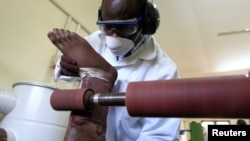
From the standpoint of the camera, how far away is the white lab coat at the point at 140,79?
579 millimetres

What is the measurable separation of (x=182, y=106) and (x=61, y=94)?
0.67 feet

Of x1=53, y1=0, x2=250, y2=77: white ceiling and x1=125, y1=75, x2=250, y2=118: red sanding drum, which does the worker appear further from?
x1=53, y1=0, x2=250, y2=77: white ceiling

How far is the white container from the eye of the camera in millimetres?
969

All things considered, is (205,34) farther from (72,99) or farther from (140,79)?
(72,99)

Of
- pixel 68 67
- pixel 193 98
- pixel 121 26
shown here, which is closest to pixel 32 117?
pixel 68 67

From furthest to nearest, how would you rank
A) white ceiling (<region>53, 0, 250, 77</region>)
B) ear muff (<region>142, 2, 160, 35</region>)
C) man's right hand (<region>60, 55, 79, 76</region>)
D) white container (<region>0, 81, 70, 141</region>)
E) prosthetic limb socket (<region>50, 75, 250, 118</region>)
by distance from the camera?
1. white ceiling (<region>53, 0, 250, 77</region>)
2. white container (<region>0, 81, 70, 141</region>)
3. ear muff (<region>142, 2, 160, 35</region>)
4. man's right hand (<region>60, 55, 79, 76</region>)
5. prosthetic limb socket (<region>50, 75, 250, 118</region>)

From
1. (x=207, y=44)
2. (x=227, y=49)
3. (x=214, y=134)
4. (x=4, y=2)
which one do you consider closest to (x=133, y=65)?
(x=214, y=134)

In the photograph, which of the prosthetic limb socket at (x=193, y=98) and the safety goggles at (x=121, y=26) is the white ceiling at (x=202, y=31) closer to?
the safety goggles at (x=121, y=26)

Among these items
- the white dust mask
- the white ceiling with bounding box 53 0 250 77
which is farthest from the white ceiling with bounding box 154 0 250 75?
the white dust mask

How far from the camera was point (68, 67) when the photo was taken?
567 millimetres

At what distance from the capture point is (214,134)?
123cm

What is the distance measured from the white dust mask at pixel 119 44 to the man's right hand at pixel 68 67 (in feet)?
0.37

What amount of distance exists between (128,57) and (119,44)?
0.11 m

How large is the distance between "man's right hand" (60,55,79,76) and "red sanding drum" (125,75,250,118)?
268 millimetres
